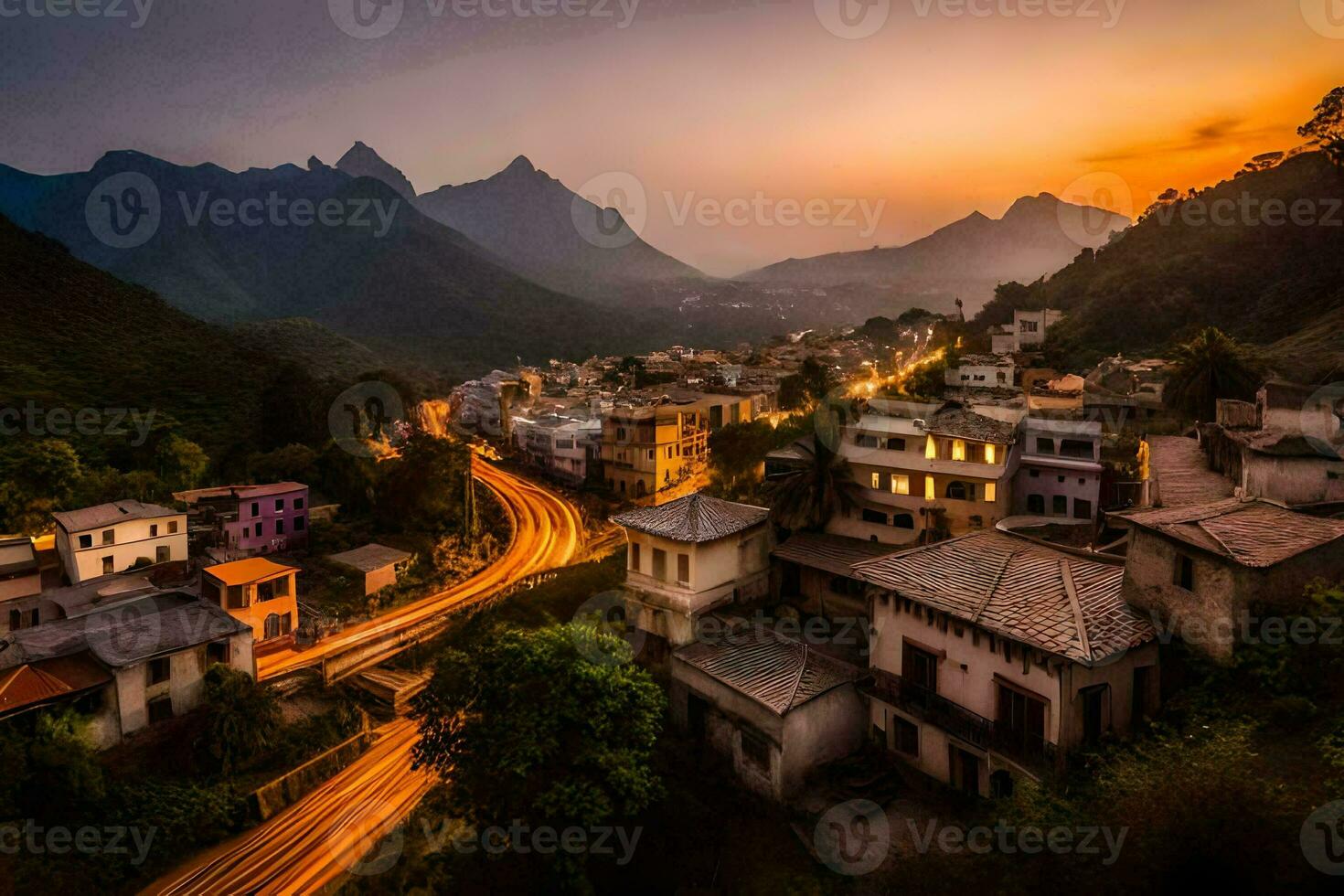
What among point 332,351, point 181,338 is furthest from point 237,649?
point 332,351

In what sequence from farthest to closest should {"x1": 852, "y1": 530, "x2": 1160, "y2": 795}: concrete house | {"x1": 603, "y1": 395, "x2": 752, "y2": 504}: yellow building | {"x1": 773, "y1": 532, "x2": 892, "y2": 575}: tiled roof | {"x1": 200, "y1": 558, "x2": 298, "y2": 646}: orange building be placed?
{"x1": 603, "y1": 395, "x2": 752, "y2": 504}: yellow building, {"x1": 200, "y1": 558, "x2": 298, "y2": 646}: orange building, {"x1": 773, "y1": 532, "x2": 892, "y2": 575}: tiled roof, {"x1": 852, "y1": 530, "x2": 1160, "y2": 795}: concrete house

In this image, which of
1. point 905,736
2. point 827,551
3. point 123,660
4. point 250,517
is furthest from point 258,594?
point 905,736

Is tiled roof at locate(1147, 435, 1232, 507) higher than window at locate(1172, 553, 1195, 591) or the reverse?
higher

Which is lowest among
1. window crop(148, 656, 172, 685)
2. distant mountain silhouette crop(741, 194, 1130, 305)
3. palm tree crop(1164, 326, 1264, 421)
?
window crop(148, 656, 172, 685)

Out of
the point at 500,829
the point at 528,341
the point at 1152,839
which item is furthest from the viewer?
the point at 528,341

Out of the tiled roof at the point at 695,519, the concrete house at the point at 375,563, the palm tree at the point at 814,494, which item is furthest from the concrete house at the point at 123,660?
the palm tree at the point at 814,494

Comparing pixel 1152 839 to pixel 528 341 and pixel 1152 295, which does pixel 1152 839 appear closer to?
pixel 1152 295

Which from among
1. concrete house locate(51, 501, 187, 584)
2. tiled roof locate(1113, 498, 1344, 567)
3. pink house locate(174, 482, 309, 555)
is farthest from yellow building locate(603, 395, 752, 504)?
tiled roof locate(1113, 498, 1344, 567)

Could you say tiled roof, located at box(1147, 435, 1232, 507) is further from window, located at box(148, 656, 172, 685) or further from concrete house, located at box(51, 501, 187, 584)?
concrete house, located at box(51, 501, 187, 584)
